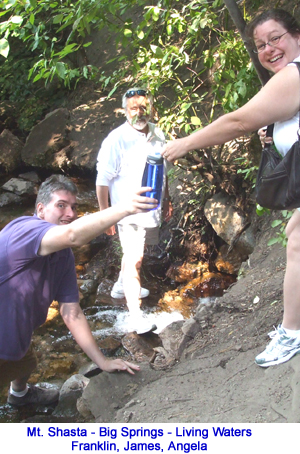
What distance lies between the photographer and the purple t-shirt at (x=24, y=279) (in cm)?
238

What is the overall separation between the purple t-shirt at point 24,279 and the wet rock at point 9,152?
21.8ft

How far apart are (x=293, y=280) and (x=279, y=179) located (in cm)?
53

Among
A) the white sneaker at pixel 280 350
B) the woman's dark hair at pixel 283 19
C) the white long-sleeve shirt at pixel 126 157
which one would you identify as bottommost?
the white sneaker at pixel 280 350

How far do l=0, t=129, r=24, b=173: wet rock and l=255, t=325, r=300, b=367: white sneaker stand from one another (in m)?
7.62

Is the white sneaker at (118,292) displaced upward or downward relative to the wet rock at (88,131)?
downward

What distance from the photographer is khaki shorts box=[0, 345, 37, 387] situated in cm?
290

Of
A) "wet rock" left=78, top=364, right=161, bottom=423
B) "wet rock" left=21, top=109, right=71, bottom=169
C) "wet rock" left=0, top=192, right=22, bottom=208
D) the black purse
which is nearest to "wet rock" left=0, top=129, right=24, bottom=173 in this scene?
"wet rock" left=21, top=109, right=71, bottom=169

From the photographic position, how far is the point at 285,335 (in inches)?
90.7

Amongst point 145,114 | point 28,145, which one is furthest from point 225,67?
point 28,145

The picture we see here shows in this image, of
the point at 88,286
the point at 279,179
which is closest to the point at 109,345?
the point at 88,286

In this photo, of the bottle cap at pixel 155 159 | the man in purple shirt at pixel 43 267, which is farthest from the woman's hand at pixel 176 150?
the man in purple shirt at pixel 43 267

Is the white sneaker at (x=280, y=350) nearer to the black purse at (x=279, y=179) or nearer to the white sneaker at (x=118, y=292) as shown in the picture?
the black purse at (x=279, y=179)

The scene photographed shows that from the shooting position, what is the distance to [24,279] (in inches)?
101

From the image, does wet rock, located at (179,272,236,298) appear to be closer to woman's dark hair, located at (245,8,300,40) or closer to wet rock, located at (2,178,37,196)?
woman's dark hair, located at (245,8,300,40)
